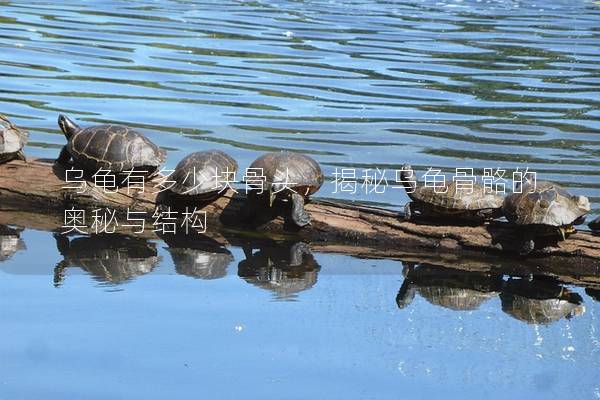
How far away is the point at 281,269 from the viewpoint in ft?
25.5

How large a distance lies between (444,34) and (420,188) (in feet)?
44.0

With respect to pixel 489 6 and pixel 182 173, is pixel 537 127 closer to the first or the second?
pixel 182 173

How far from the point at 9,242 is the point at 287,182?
82.8 inches

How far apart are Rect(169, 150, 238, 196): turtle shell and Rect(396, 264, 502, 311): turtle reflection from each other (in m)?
1.59

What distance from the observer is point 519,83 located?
16.1 meters

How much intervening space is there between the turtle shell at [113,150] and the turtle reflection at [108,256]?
0.57 meters

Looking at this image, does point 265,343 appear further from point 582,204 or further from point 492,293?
point 582,204

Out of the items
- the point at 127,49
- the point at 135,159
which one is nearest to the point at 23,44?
the point at 127,49

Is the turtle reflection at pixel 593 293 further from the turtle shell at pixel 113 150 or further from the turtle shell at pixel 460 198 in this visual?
the turtle shell at pixel 113 150

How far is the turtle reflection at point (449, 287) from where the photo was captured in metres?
7.21

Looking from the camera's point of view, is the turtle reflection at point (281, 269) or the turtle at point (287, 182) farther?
the turtle at point (287, 182)

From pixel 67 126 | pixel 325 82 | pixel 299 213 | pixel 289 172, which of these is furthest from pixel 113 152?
pixel 325 82

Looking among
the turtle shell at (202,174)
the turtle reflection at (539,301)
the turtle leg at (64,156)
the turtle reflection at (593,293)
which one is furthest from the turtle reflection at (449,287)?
the turtle leg at (64,156)

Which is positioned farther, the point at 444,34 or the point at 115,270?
the point at 444,34
